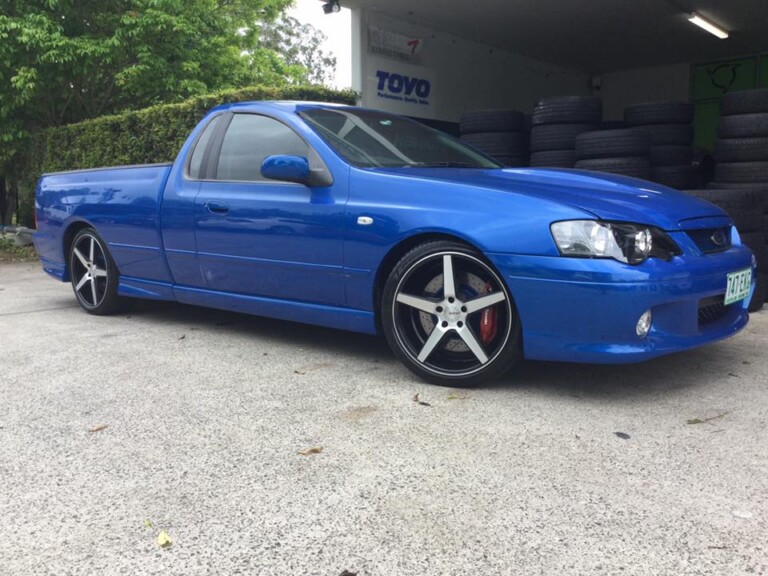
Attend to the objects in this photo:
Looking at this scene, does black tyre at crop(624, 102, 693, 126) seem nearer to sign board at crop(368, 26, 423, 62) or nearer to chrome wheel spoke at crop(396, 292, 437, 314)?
chrome wheel spoke at crop(396, 292, 437, 314)

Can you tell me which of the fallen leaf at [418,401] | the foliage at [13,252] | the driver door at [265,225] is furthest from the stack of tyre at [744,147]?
the foliage at [13,252]

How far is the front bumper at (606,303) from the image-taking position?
9.76 feet

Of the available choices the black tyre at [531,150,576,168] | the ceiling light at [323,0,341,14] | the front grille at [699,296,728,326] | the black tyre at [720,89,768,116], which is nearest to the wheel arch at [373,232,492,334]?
the front grille at [699,296,728,326]

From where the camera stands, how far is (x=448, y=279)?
3395mm

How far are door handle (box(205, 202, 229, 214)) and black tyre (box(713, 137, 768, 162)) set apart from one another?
175 inches

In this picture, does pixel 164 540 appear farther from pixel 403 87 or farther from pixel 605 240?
pixel 403 87

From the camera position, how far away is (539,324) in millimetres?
3148

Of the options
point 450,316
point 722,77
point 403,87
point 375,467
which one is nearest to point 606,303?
point 450,316

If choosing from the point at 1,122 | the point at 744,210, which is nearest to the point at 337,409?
the point at 744,210

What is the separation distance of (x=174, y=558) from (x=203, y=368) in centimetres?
204

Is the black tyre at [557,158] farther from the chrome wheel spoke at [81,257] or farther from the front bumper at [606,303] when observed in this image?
the chrome wheel spoke at [81,257]

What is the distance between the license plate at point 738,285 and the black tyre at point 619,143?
292cm

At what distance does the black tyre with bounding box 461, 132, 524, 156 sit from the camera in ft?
27.4

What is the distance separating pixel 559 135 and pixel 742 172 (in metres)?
2.16
